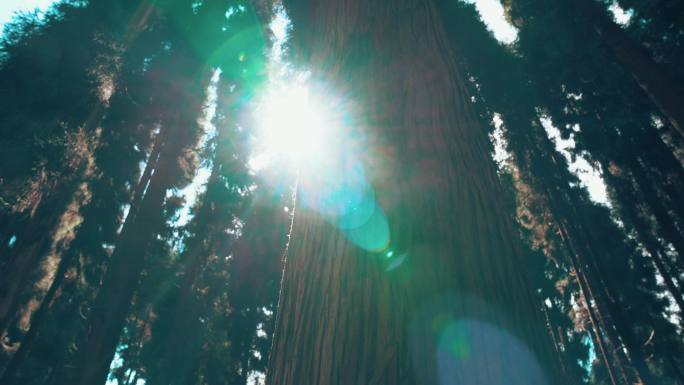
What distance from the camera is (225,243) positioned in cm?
1917

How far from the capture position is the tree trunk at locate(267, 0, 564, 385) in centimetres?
77

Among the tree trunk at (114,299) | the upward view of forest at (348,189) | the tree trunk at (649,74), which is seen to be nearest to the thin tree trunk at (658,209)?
the upward view of forest at (348,189)

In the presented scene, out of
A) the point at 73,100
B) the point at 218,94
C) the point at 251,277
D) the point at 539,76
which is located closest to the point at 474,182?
the point at 73,100

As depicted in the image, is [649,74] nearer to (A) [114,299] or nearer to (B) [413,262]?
(B) [413,262]

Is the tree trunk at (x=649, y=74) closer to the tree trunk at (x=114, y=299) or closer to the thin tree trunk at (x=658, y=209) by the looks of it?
the thin tree trunk at (x=658, y=209)

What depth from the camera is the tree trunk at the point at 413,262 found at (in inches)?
30.4

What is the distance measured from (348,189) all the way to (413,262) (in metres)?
0.32

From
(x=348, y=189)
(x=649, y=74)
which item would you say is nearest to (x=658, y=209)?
(x=649, y=74)

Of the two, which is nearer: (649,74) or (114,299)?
(114,299)

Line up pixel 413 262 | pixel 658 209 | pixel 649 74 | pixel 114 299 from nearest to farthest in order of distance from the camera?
pixel 413 262 → pixel 114 299 → pixel 649 74 → pixel 658 209

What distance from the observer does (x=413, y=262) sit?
0.87 m

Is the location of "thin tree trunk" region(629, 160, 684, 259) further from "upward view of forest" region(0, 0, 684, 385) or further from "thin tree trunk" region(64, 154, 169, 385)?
"thin tree trunk" region(64, 154, 169, 385)

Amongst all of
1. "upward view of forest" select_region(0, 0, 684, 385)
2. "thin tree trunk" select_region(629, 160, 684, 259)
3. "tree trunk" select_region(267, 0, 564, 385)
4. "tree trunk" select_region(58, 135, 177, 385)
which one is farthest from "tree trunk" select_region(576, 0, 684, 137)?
"tree trunk" select_region(58, 135, 177, 385)

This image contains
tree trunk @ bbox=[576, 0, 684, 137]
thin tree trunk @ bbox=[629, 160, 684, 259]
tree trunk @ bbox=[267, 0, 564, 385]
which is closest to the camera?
tree trunk @ bbox=[267, 0, 564, 385]
